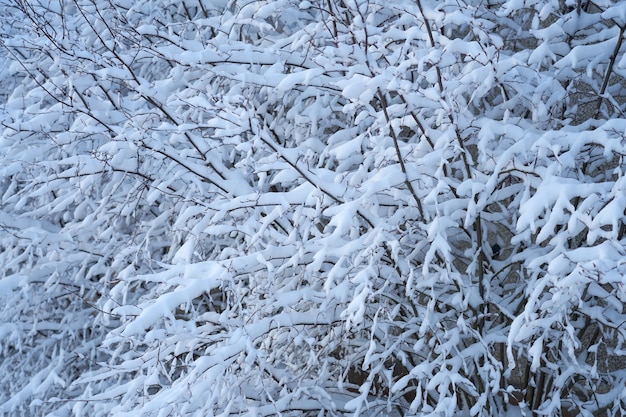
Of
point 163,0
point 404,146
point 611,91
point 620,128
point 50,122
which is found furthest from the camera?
point 163,0

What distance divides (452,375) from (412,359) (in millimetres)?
1138

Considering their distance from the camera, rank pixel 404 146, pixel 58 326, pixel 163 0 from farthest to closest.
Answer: pixel 58 326
pixel 163 0
pixel 404 146

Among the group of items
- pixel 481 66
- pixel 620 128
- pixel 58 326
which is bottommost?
pixel 58 326

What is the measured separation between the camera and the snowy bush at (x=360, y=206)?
3883 millimetres

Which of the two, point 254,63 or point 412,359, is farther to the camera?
point 412,359

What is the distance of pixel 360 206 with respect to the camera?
4105 millimetres

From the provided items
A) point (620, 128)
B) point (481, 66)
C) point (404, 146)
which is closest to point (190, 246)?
point (404, 146)

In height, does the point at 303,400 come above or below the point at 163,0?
below

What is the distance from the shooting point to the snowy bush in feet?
12.7

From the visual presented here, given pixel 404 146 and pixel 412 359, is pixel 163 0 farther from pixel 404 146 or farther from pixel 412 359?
pixel 412 359

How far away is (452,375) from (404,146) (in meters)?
1.31

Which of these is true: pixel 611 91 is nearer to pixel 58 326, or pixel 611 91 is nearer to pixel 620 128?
pixel 620 128

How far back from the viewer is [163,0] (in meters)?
6.46

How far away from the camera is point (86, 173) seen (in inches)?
191
